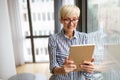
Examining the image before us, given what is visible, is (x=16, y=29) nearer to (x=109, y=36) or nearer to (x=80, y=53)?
(x=109, y=36)

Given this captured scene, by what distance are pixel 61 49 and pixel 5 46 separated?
2359mm

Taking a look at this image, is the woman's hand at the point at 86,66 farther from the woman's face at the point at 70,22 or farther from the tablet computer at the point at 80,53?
the woman's face at the point at 70,22

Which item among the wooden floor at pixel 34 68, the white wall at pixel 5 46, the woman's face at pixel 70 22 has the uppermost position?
the woman's face at pixel 70 22

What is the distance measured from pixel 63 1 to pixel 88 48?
272 cm

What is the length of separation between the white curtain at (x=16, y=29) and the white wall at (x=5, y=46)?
0.75m

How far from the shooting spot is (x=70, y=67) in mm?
1116

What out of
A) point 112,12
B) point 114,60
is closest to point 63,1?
point 112,12

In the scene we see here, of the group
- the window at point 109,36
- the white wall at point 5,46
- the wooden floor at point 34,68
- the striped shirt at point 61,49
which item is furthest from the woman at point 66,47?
the wooden floor at point 34,68

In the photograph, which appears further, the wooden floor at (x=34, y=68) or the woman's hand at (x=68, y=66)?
the wooden floor at (x=34, y=68)

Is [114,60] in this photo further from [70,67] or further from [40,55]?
[40,55]

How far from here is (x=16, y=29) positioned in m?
4.11

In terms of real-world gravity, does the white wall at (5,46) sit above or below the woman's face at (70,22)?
below

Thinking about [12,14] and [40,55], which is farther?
[40,55]

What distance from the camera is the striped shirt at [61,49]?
47.5 inches
